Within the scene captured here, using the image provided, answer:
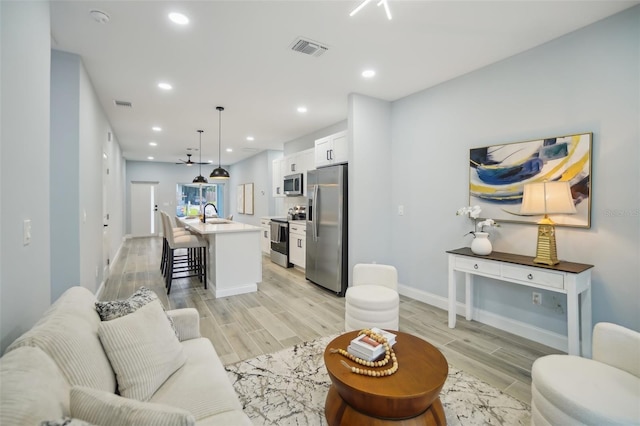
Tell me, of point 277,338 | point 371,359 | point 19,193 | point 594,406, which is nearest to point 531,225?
point 594,406

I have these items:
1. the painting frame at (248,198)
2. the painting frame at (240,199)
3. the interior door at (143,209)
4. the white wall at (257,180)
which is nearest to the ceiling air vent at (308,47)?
the white wall at (257,180)

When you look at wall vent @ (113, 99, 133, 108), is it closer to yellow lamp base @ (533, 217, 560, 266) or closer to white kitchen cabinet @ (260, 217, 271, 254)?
white kitchen cabinet @ (260, 217, 271, 254)

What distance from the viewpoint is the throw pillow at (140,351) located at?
1.30m

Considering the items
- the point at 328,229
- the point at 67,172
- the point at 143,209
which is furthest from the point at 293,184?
the point at 143,209

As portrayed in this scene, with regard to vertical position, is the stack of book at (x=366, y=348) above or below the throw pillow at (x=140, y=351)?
below

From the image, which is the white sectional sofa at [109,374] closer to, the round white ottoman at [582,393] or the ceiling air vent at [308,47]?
the round white ottoman at [582,393]

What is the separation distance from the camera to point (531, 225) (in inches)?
113

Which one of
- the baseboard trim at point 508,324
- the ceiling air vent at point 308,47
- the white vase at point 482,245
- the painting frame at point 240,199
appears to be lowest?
the baseboard trim at point 508,324

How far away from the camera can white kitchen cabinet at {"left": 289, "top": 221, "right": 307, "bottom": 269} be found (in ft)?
18.2

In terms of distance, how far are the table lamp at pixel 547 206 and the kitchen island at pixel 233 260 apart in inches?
133

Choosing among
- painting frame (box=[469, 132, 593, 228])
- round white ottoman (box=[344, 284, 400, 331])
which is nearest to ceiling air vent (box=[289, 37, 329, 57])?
painting frame (box=[469, 132, 593, 228])

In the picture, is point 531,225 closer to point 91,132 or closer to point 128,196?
point 91,132

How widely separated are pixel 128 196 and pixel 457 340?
11.1 metres

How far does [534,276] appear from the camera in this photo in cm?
248
